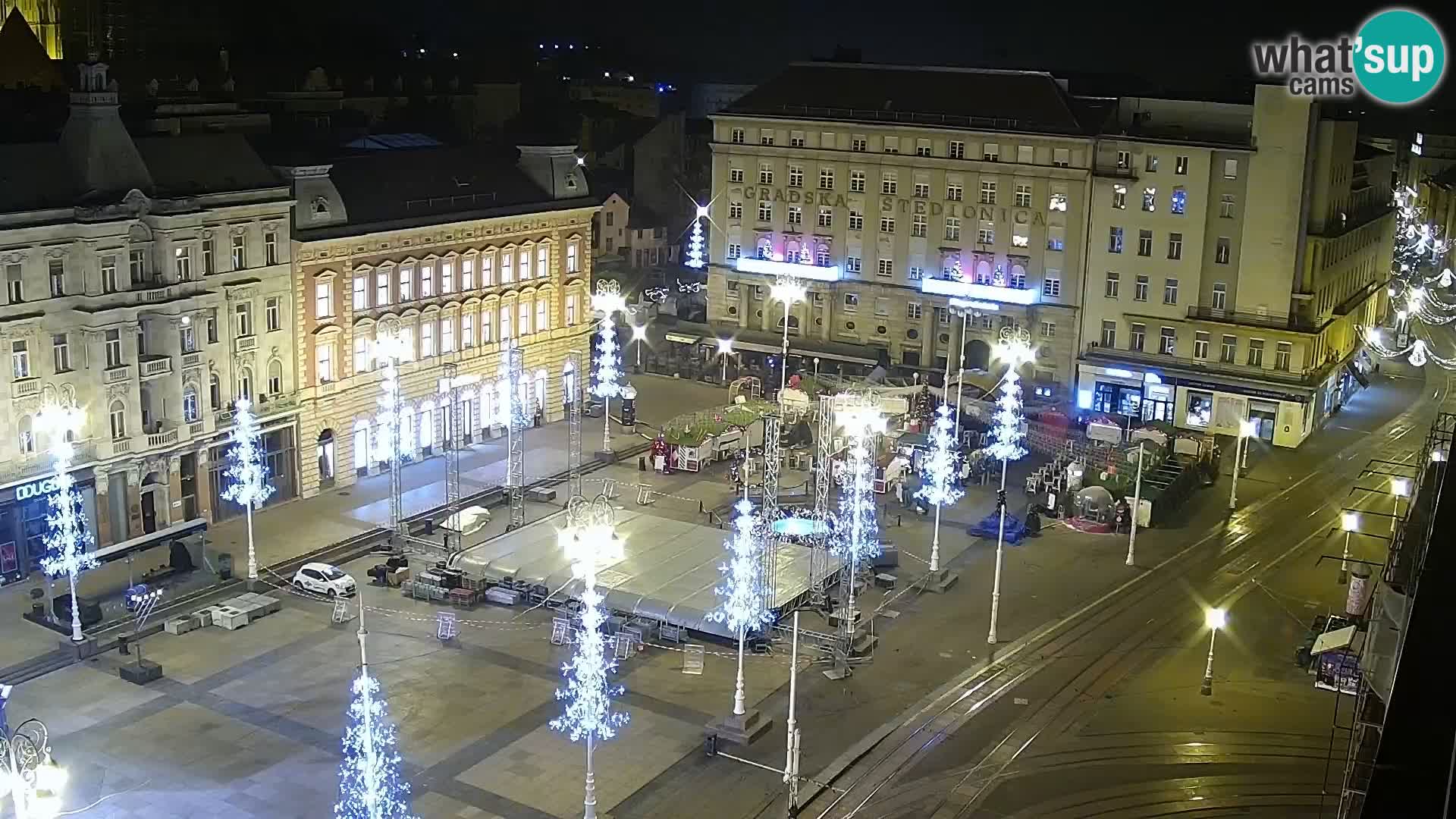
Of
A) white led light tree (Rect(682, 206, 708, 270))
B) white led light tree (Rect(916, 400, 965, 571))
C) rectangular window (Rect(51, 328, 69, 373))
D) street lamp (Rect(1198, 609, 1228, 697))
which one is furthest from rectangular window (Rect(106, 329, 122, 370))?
white led light tree (Rect(682, 206, 708, 270))

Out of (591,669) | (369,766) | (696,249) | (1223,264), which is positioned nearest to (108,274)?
(591,669)

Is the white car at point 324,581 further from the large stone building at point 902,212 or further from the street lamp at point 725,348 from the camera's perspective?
the large stone building at point 902,212

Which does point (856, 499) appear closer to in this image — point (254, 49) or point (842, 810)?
point (842, 810)

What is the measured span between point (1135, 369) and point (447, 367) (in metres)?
39.7

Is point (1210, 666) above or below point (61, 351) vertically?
below

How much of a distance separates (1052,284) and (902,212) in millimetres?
Result: 10549

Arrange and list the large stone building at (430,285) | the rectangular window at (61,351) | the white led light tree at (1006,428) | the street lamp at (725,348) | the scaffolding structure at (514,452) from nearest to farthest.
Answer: the white led light tree at (1006,428) → the rectangular window at (61,351) → the scaffolding structure at (514,452) → the large stone building at (430,285) → the street lamp at (725,348)

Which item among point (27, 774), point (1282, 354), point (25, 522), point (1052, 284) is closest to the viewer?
point (27, 774)

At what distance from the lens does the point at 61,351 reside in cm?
5588

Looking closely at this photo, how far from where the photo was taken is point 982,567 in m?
60.9

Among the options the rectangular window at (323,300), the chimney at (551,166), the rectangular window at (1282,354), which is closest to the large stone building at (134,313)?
the rectangular window at (323,300)

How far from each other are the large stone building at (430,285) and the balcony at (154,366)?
748cm

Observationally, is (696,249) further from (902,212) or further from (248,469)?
(248,469)

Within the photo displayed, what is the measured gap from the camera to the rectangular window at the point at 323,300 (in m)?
66.6
